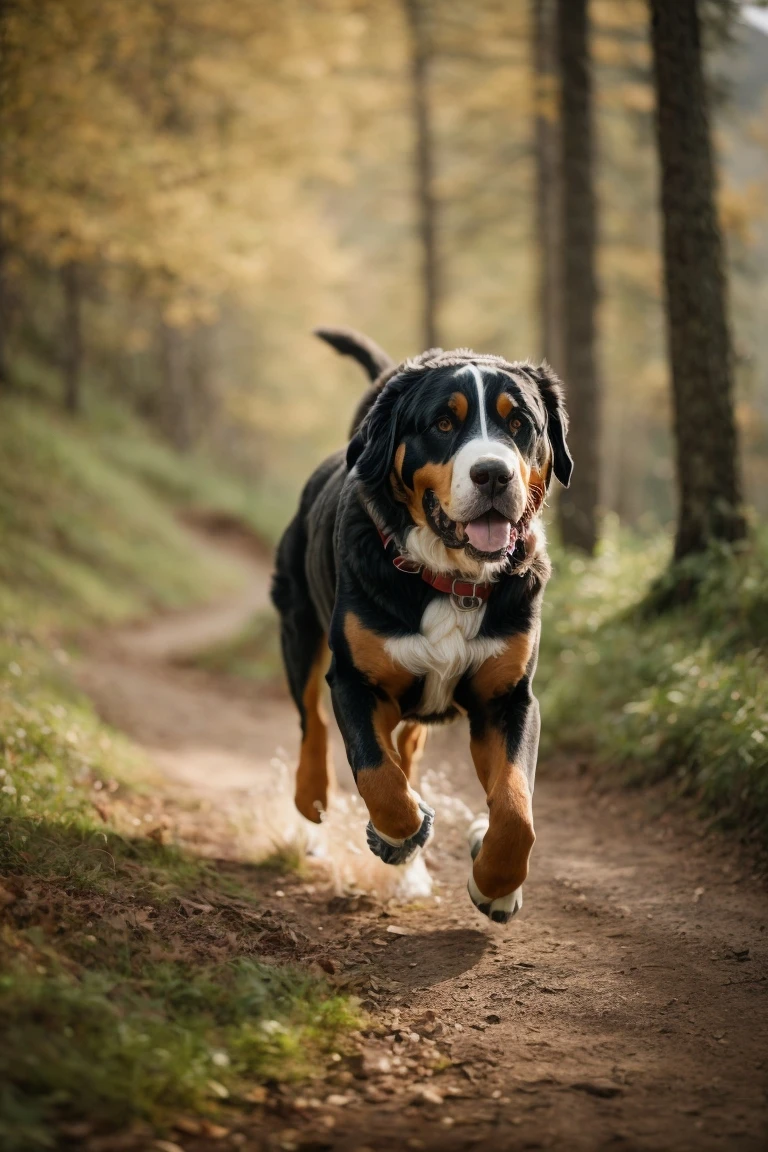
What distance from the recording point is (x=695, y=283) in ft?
23.6

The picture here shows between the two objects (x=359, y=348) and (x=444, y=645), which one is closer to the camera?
(x=444, y=645)

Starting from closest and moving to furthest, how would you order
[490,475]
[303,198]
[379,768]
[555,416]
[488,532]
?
[490,475], [488,532], [379,768], [555,416], [303,198]

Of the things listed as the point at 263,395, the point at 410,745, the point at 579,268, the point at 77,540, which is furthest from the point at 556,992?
the point at 263,395

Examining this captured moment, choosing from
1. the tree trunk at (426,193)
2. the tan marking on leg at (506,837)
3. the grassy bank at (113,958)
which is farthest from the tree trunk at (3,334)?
the tan marking on leg at (506,837)

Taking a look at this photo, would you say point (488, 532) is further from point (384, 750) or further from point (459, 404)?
point (384, 750)

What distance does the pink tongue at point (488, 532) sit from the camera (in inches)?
144

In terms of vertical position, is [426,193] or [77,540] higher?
[426,193]

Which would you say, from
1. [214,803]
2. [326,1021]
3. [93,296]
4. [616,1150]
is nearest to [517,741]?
[326,1021]

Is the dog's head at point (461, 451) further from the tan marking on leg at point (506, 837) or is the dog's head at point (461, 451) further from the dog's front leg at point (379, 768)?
the tan marking on leg at point (506, 837)

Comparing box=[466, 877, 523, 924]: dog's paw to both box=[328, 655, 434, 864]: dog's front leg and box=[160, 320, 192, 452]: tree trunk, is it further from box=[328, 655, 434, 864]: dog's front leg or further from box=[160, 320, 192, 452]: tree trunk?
box=[160, 320, 192, 452]: tree trunk

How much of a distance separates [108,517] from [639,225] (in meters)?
11.8

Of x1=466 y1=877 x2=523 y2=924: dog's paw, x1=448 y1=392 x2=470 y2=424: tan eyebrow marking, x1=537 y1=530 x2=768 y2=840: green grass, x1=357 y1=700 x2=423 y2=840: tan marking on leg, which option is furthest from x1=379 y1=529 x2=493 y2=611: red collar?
x1=537 y1=530 x2=768 y2=840: green grass

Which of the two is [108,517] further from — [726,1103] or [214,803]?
[726,1103]

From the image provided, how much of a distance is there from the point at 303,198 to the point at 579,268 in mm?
14753
